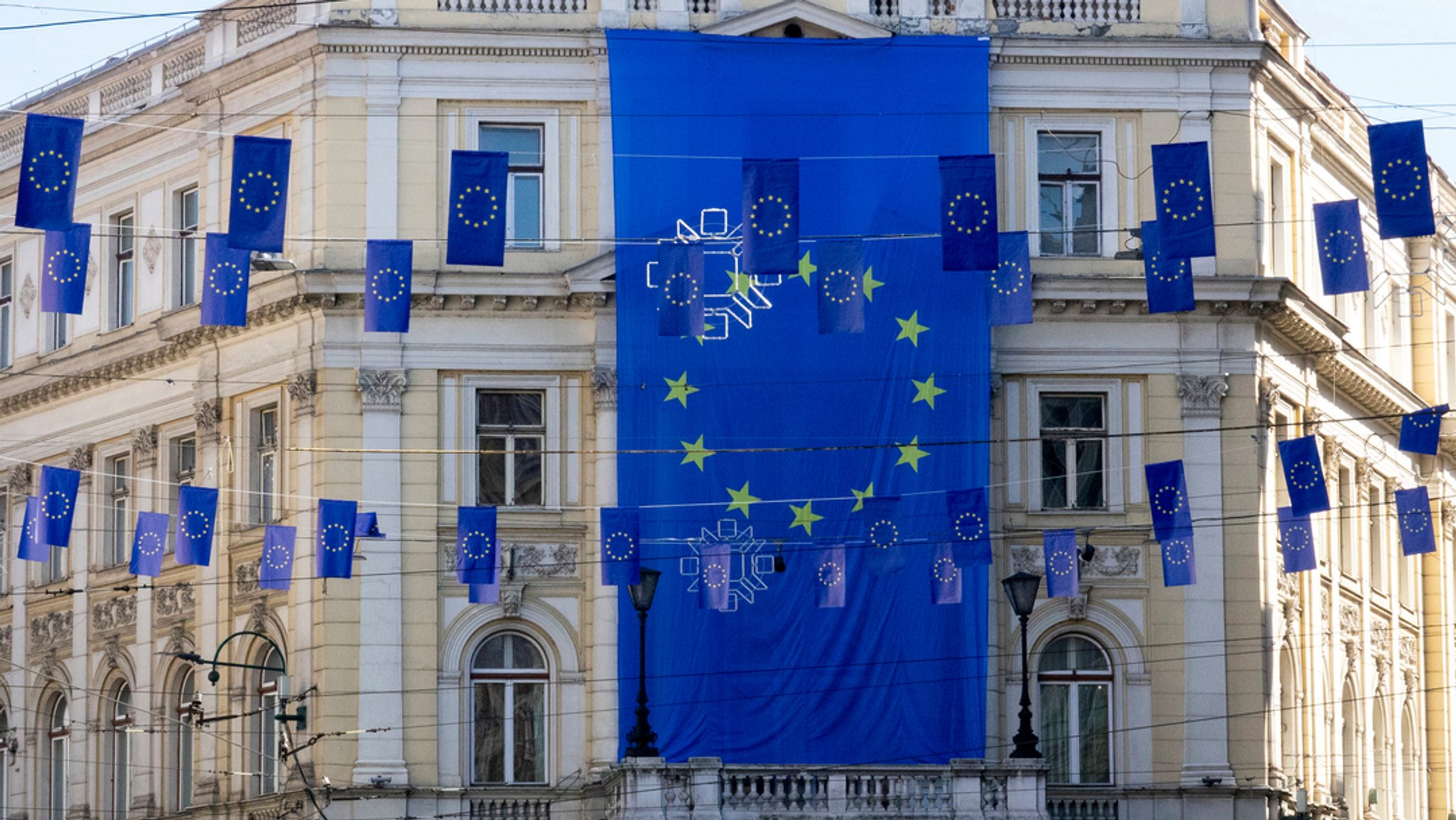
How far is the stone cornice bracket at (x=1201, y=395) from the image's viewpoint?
175 ft

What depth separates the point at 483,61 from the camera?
2111 inches

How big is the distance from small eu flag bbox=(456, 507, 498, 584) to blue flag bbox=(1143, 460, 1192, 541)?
1005cm

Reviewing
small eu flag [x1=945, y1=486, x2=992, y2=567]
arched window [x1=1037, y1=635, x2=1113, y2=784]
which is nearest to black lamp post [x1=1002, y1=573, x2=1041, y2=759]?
small eu flag [x1=945, y1=486, x2=992, y2=567]

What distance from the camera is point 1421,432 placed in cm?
4775

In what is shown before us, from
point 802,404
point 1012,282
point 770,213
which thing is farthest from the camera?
point 802,404

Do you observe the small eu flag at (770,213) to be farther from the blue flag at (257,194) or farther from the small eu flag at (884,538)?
the small eu flag at (884,538)

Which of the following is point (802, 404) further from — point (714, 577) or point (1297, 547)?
point (1297, 547)

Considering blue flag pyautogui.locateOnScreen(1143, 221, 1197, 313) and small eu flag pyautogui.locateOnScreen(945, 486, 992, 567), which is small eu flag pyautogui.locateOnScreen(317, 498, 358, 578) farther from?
blue flag pyautogui.locateOnScreen(1143, 221, 1197, 313)

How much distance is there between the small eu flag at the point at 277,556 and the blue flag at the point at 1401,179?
61.3ft

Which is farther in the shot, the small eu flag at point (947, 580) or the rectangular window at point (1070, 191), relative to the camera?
the rectangular window at point (1070, 191)

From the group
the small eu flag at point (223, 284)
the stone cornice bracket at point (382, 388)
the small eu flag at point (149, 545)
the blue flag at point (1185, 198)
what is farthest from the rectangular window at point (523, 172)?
the blue flag at point (1185, 198)

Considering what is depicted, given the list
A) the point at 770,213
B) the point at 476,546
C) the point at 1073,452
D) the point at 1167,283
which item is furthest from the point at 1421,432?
the point at 476,546

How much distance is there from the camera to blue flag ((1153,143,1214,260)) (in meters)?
41.8

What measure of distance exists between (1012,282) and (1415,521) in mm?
8592
